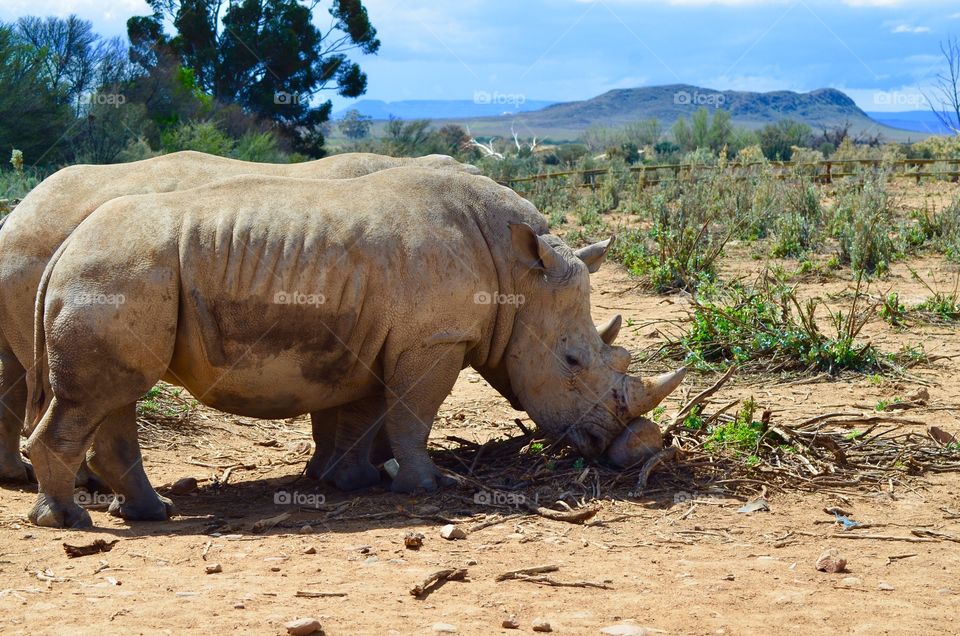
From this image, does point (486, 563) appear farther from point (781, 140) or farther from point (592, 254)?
point (781, 140)

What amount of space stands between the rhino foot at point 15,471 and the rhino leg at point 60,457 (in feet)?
4.21

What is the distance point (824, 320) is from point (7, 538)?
7.25 m

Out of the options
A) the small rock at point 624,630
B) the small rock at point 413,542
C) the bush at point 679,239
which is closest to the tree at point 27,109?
the bush at point 679,239

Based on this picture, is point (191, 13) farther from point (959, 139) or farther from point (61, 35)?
point (959, 139)

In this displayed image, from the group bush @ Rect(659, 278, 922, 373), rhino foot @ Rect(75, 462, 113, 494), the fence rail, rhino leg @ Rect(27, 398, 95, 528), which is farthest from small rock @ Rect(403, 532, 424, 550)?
the fence rail

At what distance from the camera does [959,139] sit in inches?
1060

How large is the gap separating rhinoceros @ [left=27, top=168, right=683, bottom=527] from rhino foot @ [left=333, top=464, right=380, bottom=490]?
0.37m

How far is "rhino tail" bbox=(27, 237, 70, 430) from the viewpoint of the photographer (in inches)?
228

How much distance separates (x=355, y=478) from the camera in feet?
22.3

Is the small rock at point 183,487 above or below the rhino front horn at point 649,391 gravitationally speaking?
below

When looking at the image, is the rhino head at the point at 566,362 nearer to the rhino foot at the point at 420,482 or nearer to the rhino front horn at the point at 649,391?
the rhino front horn at the point at 649,391

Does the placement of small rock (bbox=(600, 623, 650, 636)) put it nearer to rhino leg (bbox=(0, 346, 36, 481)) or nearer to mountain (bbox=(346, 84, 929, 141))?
rhino leg (bbox=(0, 346, 36, 481))

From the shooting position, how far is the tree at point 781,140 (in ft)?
106

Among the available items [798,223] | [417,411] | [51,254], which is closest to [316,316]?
[417,411]
